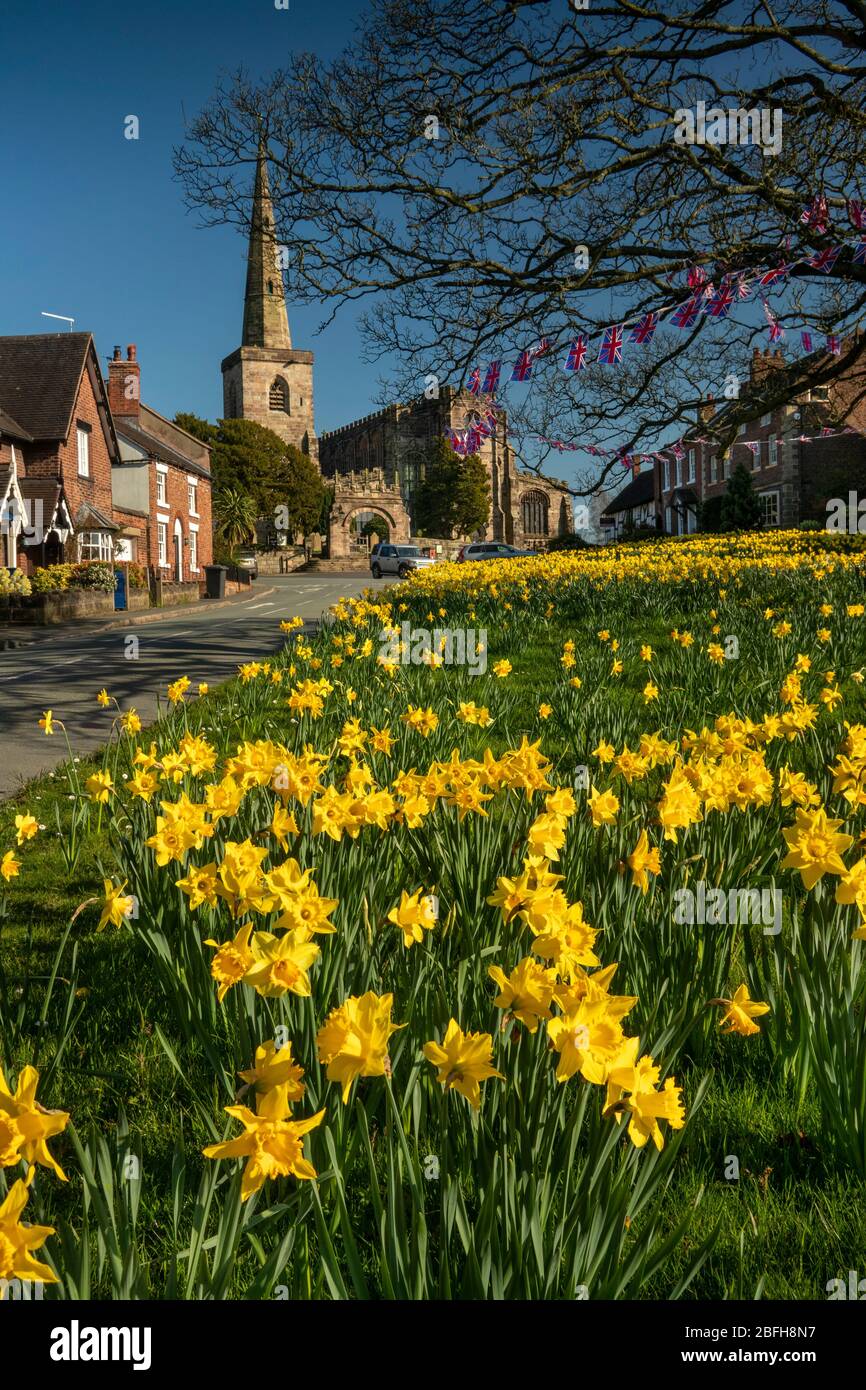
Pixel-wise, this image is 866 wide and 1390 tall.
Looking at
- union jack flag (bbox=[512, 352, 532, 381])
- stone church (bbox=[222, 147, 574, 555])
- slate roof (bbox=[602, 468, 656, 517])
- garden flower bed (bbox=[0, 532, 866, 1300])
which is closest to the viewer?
garden flower bed (bbox=[0, 532, 866, 1300])

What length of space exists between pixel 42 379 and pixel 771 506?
106 ft

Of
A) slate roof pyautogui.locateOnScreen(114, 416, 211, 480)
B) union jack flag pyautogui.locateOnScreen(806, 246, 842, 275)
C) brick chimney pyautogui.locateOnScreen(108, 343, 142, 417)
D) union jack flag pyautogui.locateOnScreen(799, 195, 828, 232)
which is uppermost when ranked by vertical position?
brick chimney pyautogui.locateOnScreen(108, 343, 142, 417)

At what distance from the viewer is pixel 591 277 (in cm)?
1191

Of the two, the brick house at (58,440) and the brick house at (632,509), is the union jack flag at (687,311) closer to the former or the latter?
the brick house at (58,440)

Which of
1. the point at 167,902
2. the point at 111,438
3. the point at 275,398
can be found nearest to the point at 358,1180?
the point at 167,902

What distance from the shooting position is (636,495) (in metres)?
72.3

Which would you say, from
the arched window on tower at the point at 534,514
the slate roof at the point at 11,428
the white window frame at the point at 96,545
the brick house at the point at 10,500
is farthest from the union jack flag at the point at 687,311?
the arched window on tower at the point at 534,514

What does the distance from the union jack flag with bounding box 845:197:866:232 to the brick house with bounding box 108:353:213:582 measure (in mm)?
29699

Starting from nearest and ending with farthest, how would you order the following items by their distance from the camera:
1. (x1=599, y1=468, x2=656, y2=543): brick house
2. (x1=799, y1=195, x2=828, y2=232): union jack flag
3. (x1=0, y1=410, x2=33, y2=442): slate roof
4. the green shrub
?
(x1=799, y1=195, x2=828, y2=232): union jack flag → the green shrub → (x1=0, y1=410, x2=33, y2=442): slate roof → (x1=599, y1=468, x2=656, y2=543): brick house

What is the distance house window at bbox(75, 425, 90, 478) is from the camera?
32094 millimetres

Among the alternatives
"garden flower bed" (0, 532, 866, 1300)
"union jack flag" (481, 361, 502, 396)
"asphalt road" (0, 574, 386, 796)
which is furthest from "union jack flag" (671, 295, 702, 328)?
"garden flower bed" (0, 532, 866, 1300)

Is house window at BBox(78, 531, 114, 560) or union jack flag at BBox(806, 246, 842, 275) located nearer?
union jack flag at BBox(806, 246, 842, 275)

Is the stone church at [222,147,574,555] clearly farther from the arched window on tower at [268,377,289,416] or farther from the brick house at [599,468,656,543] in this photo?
the brick house at [599,468,656,543]
